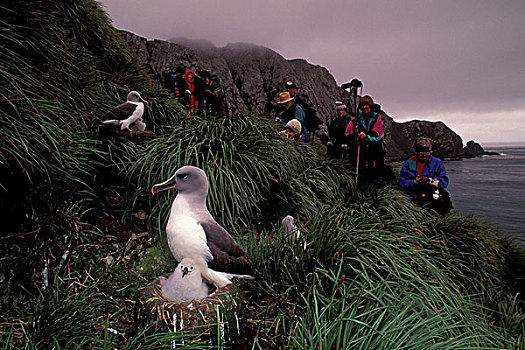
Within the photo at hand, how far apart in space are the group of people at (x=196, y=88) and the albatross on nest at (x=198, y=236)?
567cm

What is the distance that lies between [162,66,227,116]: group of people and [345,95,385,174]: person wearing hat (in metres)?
3.53

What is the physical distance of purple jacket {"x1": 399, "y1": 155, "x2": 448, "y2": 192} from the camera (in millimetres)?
4469

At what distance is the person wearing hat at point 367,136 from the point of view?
5262 mm

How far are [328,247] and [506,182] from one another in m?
17.1

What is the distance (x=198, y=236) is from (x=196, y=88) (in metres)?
8.07

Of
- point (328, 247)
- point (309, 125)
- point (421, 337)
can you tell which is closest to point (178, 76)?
point (309, 125)

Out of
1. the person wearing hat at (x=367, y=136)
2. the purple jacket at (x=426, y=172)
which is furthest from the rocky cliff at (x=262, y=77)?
the purple jacket at (x=426, y=172)

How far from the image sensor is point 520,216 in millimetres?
8969

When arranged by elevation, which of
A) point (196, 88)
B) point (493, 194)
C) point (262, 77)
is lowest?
point (493, 194)

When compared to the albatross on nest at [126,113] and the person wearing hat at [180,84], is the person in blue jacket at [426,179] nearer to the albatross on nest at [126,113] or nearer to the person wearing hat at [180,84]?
the albatross on nest at [126,113]

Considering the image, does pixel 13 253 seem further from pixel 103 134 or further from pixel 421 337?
pixel 421 337

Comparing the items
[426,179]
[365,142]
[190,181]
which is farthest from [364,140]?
[190,181]

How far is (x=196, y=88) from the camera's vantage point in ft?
28.7

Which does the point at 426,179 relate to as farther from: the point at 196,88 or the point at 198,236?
the point at 196,88
